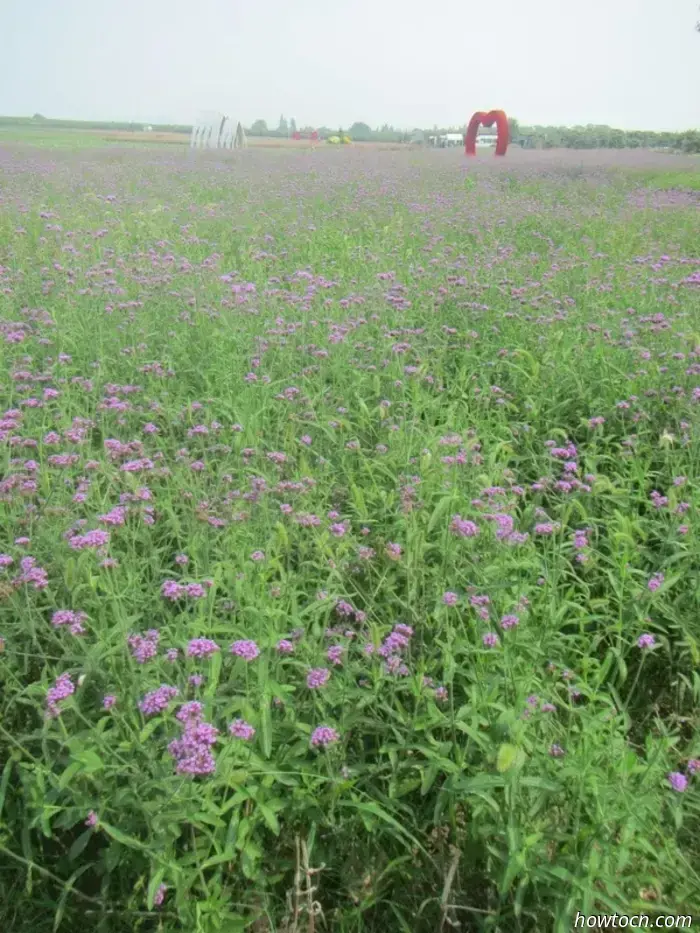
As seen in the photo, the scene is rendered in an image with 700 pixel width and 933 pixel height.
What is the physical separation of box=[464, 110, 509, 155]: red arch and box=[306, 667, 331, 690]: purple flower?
27453 mm

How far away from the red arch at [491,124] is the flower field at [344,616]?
78.9 ft

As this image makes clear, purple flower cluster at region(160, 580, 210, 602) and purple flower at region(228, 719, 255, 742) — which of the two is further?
purple flower cluster at region(160, 580, 210, 602)

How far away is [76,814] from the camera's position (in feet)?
6.72

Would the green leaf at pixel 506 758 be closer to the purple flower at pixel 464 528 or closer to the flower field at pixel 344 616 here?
the flower field at pixel 344 616

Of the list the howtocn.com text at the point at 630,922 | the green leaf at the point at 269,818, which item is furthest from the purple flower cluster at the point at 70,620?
the howtocn.com text at the point at 630,922

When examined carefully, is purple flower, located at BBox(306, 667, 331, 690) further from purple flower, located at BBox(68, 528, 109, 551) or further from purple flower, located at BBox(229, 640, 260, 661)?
purple flower, located at BBox(68, 528, 109, 551)

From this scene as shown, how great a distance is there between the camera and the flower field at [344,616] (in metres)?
2.01

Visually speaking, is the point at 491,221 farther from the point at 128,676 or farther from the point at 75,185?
the point at 128,676

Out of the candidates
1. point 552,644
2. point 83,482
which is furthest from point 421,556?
point 83,482

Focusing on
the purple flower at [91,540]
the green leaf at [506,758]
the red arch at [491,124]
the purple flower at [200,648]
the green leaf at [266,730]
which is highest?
the red arch at [491,124]

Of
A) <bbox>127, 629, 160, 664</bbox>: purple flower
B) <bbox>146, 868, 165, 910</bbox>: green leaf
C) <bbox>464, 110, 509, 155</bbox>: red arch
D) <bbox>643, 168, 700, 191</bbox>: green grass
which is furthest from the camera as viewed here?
<bbox>464, 110, 509, 155</bbox>: red arch

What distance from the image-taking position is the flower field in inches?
79.3

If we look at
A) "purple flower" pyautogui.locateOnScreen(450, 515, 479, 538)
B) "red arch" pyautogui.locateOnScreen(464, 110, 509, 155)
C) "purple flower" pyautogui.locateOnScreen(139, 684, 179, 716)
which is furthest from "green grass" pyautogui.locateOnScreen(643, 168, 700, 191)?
"purple flower" pyautogui.locateOnScreen(139, 684, 179, 716)

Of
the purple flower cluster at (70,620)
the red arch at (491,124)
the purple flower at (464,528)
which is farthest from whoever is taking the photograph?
the red arch at (491,124)
